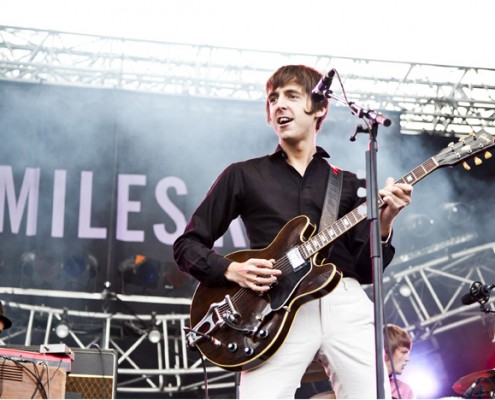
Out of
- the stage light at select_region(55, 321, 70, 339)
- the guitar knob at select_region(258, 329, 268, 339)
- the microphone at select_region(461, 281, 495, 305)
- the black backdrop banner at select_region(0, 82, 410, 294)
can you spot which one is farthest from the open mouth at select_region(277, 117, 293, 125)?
the stage light at select_region(55, 321, 70, 339)

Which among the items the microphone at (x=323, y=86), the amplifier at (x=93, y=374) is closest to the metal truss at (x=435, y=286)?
the amplifier at (x=93, y=374)

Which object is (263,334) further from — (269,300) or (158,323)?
(158,323)

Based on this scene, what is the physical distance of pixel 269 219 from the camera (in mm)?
3465

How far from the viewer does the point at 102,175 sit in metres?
7.82

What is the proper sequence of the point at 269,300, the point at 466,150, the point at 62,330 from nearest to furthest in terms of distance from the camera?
the point at 269,300, the point at 466,150, the point at 62,330

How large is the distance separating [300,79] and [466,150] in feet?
2.69

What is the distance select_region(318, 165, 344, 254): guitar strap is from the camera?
3.41 meters

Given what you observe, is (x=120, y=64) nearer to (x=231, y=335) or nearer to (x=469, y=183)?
(x=469, y=183)

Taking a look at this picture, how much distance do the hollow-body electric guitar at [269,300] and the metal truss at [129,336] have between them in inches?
171

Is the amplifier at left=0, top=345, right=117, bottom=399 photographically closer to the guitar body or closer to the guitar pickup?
the guitar body

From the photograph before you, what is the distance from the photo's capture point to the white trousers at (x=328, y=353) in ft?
10.2

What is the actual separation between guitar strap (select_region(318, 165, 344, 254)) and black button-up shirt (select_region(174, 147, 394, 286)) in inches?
1.2

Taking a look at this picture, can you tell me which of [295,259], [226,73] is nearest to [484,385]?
[295,259]

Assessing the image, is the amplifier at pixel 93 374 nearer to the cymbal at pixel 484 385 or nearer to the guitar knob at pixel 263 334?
the guitar knob at pixel 263 334
